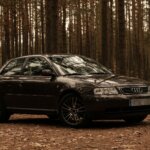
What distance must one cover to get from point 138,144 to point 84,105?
106 inches

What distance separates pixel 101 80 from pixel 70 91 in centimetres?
72

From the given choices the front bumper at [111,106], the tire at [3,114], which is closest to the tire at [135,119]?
the front bumper at [111,106]

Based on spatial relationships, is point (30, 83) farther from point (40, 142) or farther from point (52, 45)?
point (52, 45)

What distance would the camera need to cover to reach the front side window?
1241 cm

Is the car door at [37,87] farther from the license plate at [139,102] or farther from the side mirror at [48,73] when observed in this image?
the license plate at [139,102]

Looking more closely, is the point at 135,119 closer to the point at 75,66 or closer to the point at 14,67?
the point at 75,66

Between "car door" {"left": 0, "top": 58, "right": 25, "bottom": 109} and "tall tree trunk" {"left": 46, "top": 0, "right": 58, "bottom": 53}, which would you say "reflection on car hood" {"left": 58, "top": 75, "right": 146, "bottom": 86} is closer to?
"car door" {"left": 0, "top": 58, "right": 25, "bottom": 109}

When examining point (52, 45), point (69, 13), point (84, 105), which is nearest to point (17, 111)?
point (84, 105)

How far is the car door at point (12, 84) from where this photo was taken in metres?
12.8

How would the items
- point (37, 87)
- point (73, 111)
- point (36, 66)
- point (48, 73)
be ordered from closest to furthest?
1. point (73, 111)
2. point (48, 73)
3. point (37, 87)
4. point (36, 66)

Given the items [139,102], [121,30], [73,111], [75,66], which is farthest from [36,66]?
[121,30]

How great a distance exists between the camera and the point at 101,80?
1119cm

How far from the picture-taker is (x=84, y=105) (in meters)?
11.0

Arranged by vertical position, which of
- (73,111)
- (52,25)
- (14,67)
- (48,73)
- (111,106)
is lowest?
(73,111)
